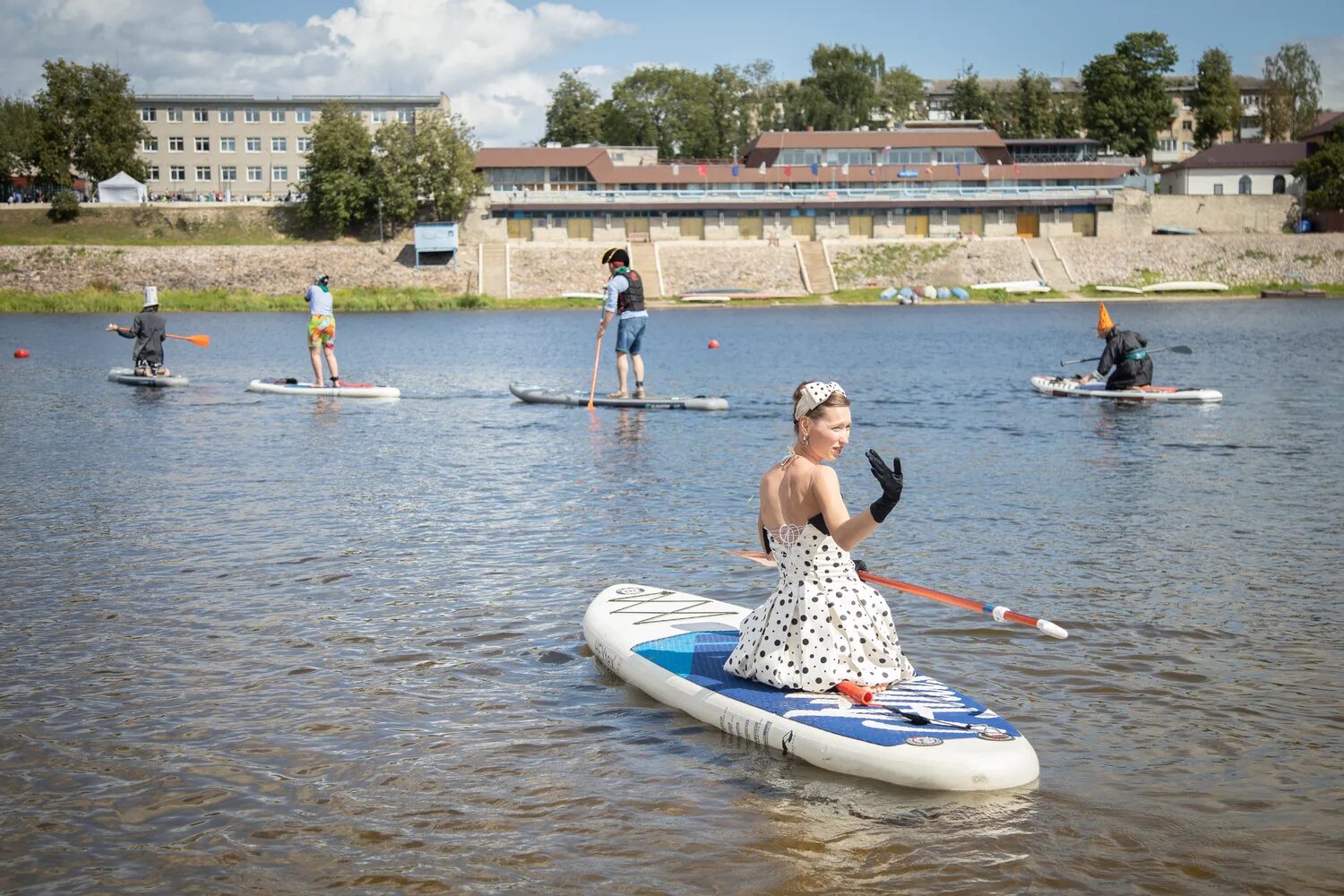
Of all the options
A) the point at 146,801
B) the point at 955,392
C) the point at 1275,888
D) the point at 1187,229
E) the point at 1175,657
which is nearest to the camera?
the point at 1275,888

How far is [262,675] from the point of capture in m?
10.0

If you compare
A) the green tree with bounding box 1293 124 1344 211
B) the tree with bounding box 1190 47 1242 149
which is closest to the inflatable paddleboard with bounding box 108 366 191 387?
the green tree with bounding box 1293 124 1344 211

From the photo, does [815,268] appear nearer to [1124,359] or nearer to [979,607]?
[1124,359]

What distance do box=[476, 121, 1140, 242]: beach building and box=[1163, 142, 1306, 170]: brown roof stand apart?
28.9 ft

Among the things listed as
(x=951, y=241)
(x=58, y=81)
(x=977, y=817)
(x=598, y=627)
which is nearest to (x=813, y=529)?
(x=977, y=817)

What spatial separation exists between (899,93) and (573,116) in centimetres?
4313

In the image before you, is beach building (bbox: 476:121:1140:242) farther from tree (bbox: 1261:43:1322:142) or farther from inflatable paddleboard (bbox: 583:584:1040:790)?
inflatable paddleboard (bbox: 583:584:1040:790)

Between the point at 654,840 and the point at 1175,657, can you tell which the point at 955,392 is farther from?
the point at 654,840

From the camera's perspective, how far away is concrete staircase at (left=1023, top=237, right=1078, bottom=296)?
340ft

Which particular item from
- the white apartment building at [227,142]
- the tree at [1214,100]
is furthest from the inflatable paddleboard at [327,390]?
the tree at [1214,100]

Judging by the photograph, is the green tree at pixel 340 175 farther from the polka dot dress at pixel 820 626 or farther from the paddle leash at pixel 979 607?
the polka dot dress at pixel 820 626

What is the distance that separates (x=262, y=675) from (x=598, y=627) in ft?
8.58

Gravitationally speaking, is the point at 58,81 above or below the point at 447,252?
above

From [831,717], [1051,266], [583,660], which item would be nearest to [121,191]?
[1051,266]
